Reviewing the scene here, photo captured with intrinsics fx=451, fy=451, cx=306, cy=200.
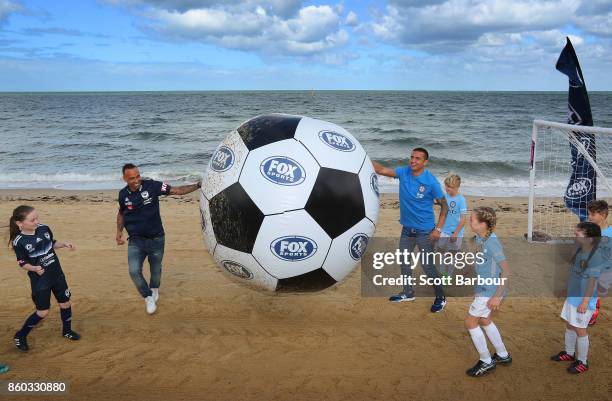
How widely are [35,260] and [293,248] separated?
2639mm

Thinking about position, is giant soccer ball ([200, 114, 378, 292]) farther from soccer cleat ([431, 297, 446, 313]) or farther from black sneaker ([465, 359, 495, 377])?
soccer cleat ([431, 297, 446, 313])

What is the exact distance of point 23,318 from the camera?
535 centimetres

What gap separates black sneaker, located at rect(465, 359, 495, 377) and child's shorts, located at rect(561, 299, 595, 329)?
83cm

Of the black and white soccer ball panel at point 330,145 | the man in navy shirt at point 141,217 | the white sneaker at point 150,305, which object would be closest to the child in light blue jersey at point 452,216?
the black and white soccer ball panel at point 330,145

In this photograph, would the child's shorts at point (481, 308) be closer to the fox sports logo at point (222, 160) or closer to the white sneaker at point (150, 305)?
the fox sports logo at point (222, 160)

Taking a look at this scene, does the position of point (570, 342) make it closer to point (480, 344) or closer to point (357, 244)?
point (480, 344)

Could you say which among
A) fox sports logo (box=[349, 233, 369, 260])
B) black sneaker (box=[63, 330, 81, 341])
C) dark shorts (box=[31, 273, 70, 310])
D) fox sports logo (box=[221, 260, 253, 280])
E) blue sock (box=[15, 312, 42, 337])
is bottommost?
black sneaker (box=[63, 330, 81, 341])

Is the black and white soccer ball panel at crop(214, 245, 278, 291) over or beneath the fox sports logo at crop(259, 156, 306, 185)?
beneath

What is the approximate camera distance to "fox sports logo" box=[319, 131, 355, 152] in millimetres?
4172

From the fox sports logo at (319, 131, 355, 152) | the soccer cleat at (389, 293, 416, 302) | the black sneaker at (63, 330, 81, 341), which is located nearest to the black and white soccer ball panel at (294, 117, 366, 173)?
the fox sports logo at (319, 131, 355, 152)

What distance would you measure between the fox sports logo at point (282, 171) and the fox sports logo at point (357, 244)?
2.62 feet

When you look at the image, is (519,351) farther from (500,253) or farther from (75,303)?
(75,303)

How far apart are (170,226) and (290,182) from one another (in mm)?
6447
